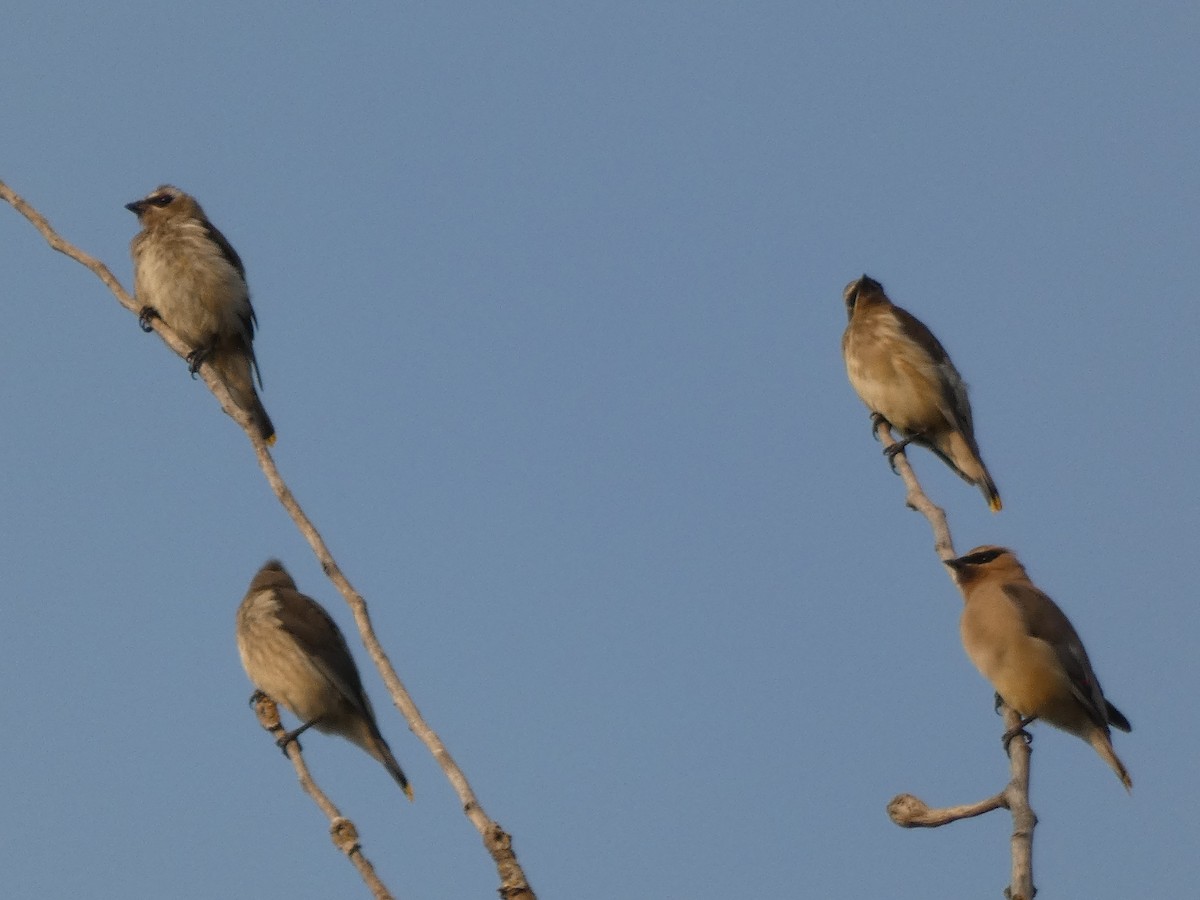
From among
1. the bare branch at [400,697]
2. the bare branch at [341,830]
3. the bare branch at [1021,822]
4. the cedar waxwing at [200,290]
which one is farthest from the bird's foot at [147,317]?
the bare branch at [1021,822]

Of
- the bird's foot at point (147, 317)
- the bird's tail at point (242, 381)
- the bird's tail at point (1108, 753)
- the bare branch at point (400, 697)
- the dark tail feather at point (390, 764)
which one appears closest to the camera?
the bare branch at point (400, 697)

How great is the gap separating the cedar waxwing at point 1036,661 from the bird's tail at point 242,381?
12.2ft

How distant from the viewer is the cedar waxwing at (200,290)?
805 centimetres

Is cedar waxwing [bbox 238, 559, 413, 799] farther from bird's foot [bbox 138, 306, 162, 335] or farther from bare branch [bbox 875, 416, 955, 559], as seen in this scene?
bare branch [bbox 875, 416, 955, 559]

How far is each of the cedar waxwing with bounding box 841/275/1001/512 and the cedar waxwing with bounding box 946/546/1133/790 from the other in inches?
73.4

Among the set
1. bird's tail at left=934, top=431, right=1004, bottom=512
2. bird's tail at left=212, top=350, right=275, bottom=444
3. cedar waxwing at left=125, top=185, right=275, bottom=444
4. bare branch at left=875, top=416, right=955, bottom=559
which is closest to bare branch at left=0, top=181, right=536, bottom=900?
bare branch at left=875, top=416, right=955, bottom=559

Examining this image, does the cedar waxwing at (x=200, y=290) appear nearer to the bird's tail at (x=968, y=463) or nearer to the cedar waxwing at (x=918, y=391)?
the cedar waxwing at (x=918, y=391)

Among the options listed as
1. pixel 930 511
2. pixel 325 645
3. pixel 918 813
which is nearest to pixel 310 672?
pixel 325 645

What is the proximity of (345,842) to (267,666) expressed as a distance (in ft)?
14.8

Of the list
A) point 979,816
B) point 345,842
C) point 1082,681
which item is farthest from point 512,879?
point 1082,681

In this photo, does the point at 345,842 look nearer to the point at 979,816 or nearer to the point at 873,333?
the point at 979,816

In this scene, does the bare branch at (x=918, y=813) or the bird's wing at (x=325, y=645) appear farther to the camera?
the bird's wing at (x=325, y=645)

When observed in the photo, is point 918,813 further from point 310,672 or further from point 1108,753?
point 310,672

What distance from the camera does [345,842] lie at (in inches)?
118
